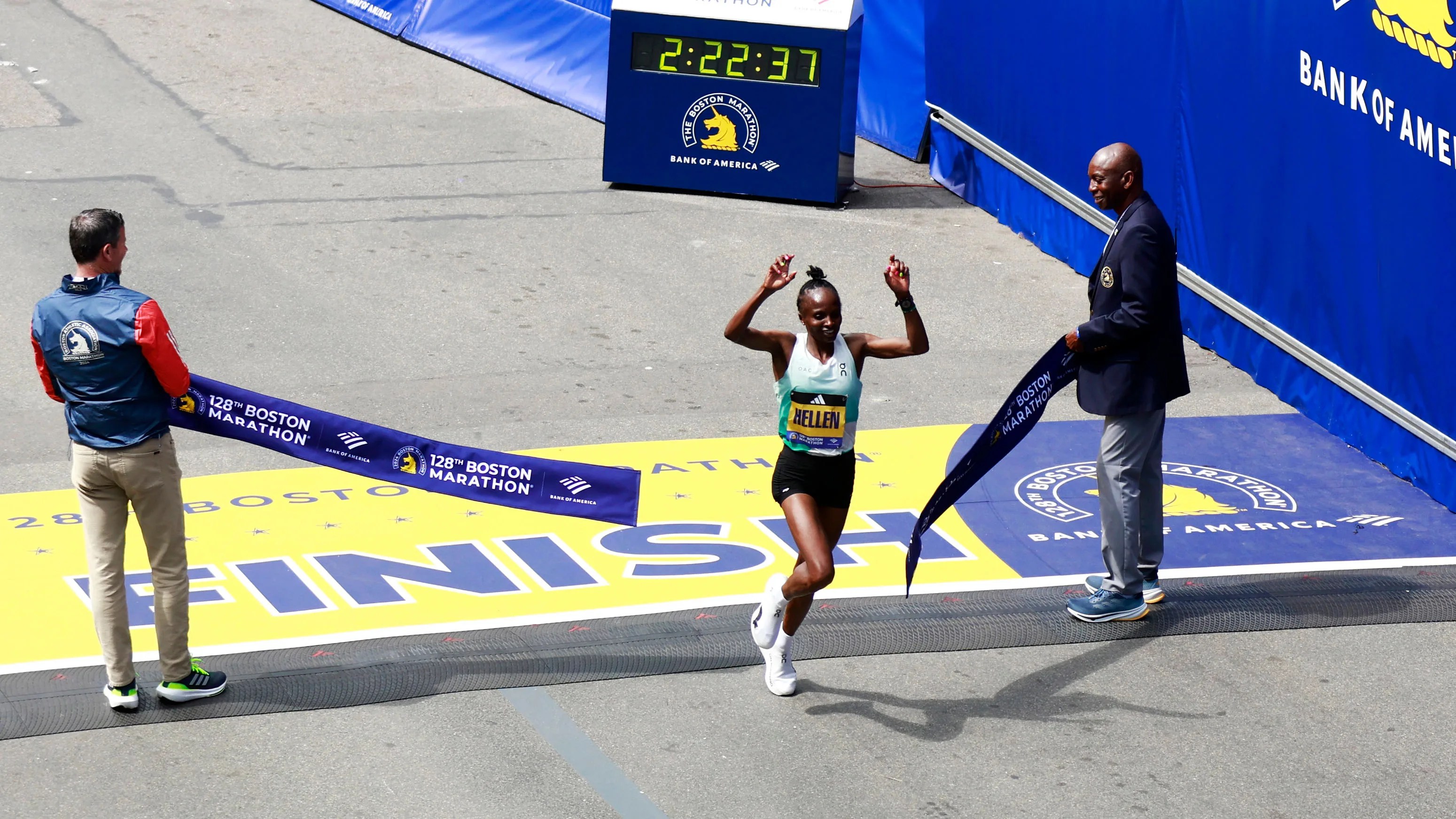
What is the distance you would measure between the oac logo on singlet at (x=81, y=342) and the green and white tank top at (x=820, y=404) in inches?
106

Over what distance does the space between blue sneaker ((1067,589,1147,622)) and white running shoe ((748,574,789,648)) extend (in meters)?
1.63

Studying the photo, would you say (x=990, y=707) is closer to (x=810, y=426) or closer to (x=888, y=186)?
(x=810, y=426)

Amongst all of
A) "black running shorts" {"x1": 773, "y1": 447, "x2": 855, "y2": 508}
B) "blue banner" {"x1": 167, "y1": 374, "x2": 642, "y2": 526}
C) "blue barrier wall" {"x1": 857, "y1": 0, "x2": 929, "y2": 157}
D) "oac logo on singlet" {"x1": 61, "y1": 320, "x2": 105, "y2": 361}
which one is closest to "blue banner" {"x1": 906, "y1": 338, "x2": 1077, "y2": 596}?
"black running shorts" {"x1": 773, "y1": 447, "x2": 855, "y2": 508}

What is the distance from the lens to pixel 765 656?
7156mm

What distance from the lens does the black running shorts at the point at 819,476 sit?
6.96 metres

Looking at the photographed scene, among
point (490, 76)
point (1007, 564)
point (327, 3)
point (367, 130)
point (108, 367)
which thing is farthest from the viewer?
point (327, 3)

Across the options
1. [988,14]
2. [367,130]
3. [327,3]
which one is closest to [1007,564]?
[988,14]

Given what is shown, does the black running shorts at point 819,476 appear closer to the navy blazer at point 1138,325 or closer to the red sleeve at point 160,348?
the navy blazer at point 1138,325

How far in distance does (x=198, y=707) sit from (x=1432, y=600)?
572 cm

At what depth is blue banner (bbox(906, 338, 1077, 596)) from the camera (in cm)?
756

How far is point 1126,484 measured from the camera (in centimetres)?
775

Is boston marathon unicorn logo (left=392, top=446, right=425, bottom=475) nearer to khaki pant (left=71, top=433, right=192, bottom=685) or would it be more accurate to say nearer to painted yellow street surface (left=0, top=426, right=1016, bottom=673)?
painted yellow street surface (left=0, top=426, right=1016, bottom=673)

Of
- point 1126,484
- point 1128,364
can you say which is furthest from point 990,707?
point 1128,364

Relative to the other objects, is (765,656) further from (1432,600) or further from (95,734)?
(1432,600)
